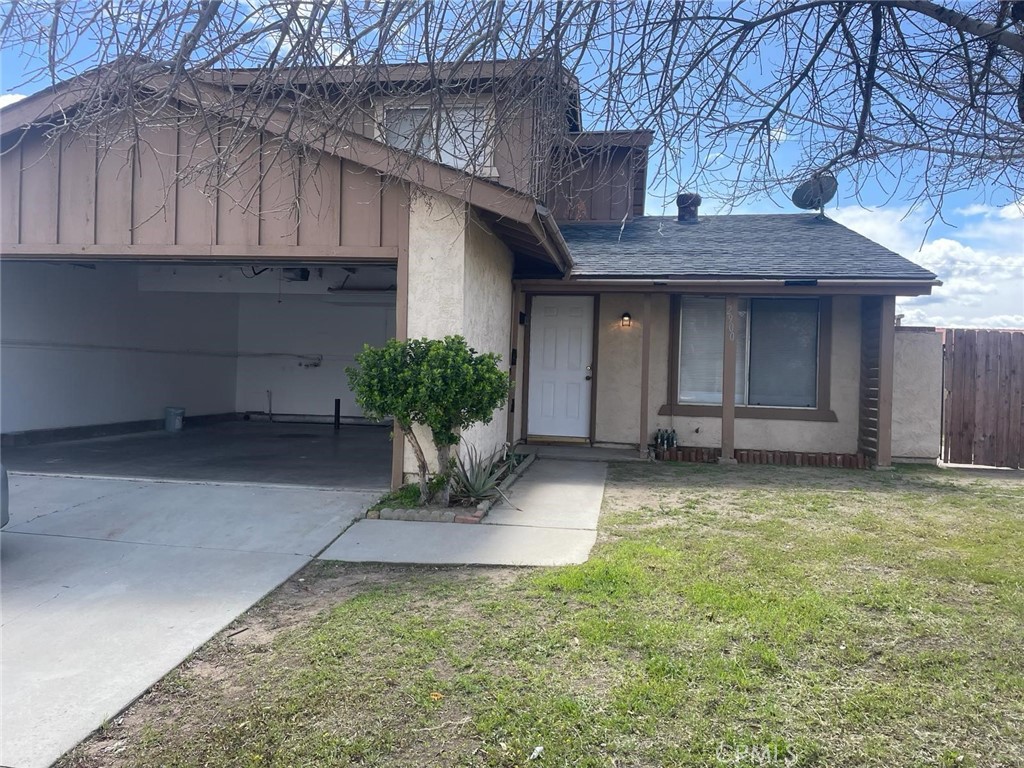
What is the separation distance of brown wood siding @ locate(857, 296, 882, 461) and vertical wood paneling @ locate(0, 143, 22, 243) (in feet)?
33.4

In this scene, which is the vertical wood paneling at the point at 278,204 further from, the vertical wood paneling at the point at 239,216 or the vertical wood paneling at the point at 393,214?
the vertical wood paneling at the point at 393,214

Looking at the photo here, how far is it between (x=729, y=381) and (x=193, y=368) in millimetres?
10517

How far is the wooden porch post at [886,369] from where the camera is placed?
27.6 ft

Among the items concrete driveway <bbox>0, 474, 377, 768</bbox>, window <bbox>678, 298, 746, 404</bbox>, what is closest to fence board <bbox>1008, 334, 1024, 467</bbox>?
window <bbox>678, 298, 746, 404</bbox>

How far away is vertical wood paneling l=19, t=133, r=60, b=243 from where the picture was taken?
6.72m

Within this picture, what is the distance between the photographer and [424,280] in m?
6.24

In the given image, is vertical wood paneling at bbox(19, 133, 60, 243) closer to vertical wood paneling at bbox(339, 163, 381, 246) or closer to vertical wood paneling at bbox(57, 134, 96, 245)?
vertical wood paneling at bbox(57, 134, 96, 245)

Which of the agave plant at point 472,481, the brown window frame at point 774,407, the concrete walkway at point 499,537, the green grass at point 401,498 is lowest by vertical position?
the concrete walkway at point 499,537

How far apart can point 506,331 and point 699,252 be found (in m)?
3.36

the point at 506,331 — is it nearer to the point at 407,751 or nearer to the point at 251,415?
the point at 407,751

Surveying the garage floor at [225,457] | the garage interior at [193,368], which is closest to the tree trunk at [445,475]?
the garage floor at [225,457]

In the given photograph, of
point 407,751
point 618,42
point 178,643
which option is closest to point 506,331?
point 618,42

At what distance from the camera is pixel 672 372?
959 cm

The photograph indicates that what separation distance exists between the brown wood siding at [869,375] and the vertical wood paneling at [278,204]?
7351 millimetres
